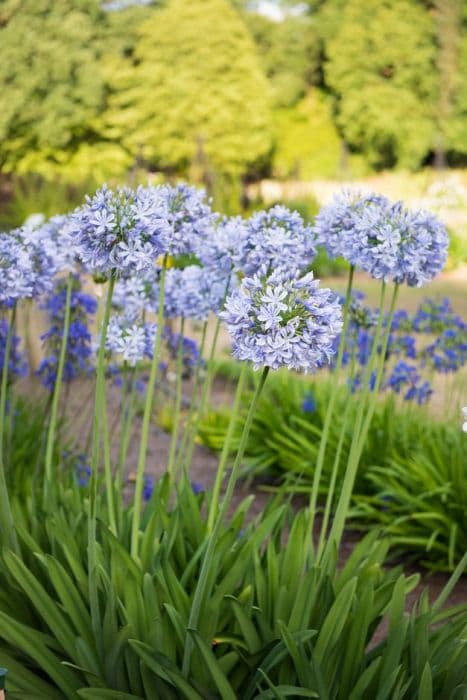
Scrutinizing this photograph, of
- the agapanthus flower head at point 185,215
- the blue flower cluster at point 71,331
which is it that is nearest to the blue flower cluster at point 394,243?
the agapanthus flower head at point 185,215

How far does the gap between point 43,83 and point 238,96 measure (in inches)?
206

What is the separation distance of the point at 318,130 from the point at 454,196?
14.2 m

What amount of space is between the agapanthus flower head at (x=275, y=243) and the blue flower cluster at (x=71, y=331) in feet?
5.16

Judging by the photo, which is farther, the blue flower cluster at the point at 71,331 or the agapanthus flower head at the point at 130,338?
the blue flower cluster at the point at 71,331

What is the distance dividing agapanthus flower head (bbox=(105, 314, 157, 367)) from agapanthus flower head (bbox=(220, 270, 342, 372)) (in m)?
1.05

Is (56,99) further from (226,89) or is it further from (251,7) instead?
(251,7)

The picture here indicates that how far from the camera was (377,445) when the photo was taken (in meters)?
4.88

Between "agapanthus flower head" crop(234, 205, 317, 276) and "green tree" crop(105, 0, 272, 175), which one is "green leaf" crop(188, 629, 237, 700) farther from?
"green tree" crop(105, 0, 272, 175)

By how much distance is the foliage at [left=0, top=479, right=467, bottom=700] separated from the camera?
7.66 ft

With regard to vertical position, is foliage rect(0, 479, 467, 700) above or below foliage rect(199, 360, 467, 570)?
below

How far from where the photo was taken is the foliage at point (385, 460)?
423 cm

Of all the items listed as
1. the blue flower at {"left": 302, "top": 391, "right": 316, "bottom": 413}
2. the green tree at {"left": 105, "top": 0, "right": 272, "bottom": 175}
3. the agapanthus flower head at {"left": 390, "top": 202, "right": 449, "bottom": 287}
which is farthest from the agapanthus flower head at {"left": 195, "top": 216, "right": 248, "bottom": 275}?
the green tree at {"left": 105, "top": 0, "right": 272, "bottom": 175}

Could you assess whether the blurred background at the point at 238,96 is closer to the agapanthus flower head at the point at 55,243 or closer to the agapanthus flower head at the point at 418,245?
the agapanthus flower head at the point at 55,243

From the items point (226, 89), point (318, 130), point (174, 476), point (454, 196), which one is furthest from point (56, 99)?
point (174, 476)
